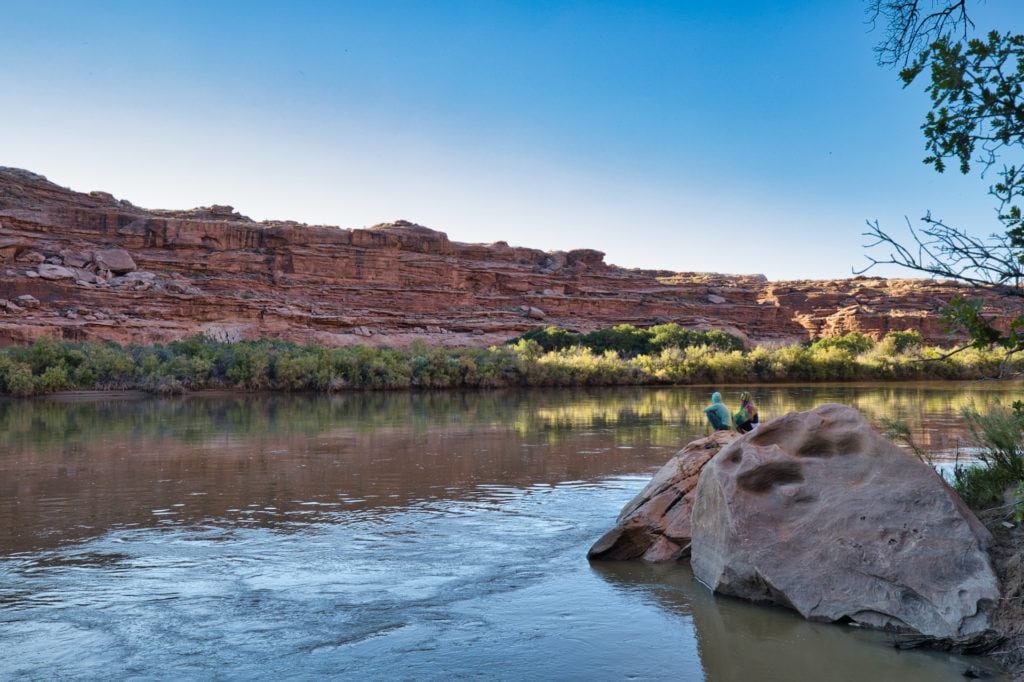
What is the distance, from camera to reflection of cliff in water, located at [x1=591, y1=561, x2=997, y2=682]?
4727mm

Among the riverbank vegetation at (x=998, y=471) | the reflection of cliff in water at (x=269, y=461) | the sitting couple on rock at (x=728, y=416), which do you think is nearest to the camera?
the riverbank vegetation at (x=998, y=471)

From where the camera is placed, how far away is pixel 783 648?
516 cm

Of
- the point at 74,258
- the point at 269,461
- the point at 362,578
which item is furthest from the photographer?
the point at 74,258

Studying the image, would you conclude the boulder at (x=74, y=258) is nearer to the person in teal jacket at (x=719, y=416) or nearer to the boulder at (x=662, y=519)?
the person in teal jacket at (x=719, y=416)

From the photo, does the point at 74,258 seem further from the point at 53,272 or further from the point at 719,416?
the point at 719,416

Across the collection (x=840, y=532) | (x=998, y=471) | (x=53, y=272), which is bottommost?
(x=840, y=532)

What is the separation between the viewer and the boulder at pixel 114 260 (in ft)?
199

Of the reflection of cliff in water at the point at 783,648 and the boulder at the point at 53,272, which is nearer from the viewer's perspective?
the reflection of cliff in water at the point at 783,648

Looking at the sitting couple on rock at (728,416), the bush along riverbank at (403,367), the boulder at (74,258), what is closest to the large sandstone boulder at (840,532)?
the sitting couple on rock at (728,416)

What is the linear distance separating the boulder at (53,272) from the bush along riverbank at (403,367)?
48.8 feet

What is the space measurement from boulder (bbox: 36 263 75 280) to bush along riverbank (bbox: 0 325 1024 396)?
1486 centimetres

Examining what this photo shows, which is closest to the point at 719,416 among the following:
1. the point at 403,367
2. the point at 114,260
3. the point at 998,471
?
the point at 998,471

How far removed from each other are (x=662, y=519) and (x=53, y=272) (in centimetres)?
6037

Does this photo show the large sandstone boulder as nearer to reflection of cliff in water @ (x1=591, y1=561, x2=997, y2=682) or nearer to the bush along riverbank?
reflection of cliff in water @ (x1=591, y1=561, x2=997, y2=682)
